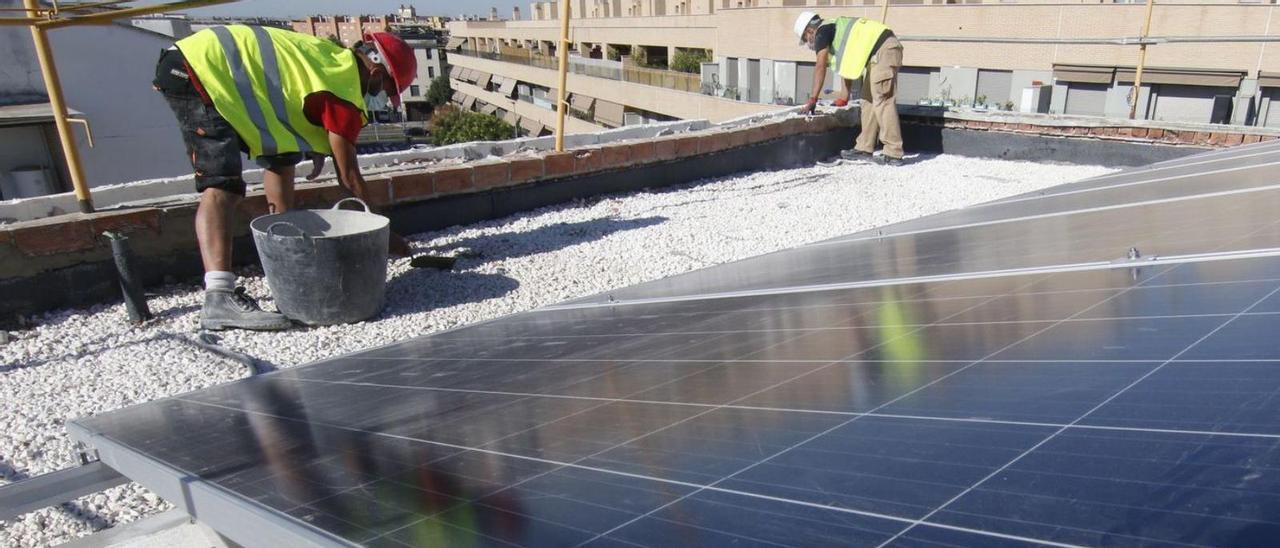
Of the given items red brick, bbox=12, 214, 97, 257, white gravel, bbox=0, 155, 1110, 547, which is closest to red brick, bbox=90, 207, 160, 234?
red brick, bbox=12, 214, 97, 257

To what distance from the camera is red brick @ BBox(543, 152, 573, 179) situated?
24.0 ft

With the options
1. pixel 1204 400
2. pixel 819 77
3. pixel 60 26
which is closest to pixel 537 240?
pixel 60 26

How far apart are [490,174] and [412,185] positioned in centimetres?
75

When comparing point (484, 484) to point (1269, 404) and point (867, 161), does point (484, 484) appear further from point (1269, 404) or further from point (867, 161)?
point (867, 161)

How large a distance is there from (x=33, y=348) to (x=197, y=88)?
167cm

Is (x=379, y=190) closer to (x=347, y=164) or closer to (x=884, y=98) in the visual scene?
(x=347, y=164)

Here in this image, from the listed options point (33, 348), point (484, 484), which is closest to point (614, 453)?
point (484, 484)

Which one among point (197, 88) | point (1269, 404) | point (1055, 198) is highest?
point (197, 88)

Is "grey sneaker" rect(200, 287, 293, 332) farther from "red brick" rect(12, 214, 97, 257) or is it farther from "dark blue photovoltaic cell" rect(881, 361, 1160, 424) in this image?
"dark blue photovoltaic cell" rect(881, 361, 1160, 424)

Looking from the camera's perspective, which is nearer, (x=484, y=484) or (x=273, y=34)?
(x=484, y=484)

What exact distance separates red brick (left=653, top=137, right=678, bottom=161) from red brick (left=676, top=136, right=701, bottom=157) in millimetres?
75

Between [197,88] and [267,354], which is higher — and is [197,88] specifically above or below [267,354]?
above

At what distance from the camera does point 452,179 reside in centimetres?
668

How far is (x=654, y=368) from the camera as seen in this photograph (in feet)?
8.15
